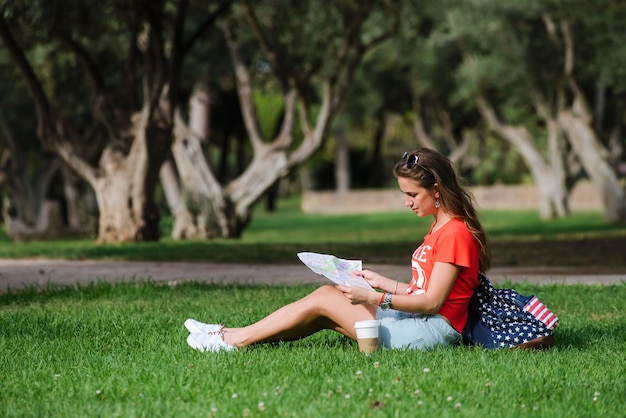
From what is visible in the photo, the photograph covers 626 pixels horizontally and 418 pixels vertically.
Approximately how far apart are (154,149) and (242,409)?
1490 cm

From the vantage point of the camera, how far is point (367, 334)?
19.7ft

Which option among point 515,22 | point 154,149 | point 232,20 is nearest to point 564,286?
point 154,149

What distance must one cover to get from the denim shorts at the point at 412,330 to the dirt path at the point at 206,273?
16.2ft

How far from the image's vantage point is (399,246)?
19719 mm

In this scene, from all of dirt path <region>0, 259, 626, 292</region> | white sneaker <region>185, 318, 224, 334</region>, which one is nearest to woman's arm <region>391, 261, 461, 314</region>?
white sneaker <region>185, 318, 224, 334</region>

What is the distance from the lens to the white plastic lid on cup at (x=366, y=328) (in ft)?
19.6

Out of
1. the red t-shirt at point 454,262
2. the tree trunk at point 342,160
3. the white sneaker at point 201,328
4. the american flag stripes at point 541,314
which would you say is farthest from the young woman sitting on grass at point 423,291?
the tree trunk at point 342,160

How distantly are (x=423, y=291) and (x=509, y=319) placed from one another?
599 mm

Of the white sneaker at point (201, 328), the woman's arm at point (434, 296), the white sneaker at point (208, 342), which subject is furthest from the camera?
the white sneaker at point (201, 328)

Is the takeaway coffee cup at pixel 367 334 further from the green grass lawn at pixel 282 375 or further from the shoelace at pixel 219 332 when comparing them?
the shoelace at pixel 219 332

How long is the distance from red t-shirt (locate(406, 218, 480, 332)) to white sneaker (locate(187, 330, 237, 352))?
1.18 meters

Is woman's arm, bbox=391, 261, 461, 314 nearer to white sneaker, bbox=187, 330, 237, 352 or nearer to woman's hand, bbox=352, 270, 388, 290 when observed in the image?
woman's hand, bbox=352, 270, 388, 290

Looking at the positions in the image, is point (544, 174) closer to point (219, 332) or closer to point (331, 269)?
point (219, 332)

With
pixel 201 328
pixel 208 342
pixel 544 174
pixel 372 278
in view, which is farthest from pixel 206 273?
pixel 544 174
